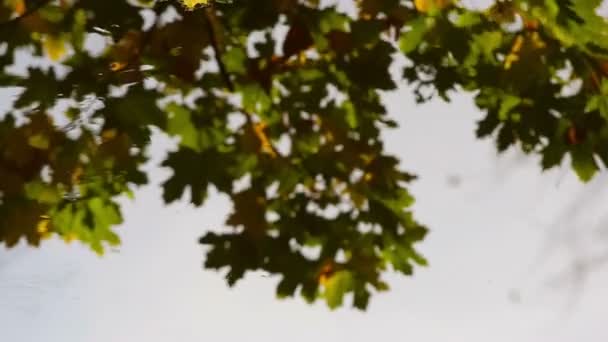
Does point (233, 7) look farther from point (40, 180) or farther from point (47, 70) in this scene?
point (40, 180)

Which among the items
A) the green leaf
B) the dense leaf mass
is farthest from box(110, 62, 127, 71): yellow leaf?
the green leaf

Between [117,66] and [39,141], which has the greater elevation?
[117,66]

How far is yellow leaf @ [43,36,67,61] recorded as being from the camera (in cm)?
→ 287

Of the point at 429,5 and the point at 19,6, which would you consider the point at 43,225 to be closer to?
the point at 19,6

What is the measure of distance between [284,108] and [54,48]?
3.24 feet

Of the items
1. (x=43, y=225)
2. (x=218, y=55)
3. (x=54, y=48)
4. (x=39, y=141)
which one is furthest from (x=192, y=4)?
(x=43, y=225)

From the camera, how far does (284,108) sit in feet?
9.49

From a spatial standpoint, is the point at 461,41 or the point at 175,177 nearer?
the point at 175,177

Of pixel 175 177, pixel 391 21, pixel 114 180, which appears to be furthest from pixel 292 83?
pixel 114 180

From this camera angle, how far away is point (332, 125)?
9.46 feet

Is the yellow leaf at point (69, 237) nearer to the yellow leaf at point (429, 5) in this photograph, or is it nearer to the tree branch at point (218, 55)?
the tree branch at point (218, 55)

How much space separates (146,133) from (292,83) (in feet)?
2.08

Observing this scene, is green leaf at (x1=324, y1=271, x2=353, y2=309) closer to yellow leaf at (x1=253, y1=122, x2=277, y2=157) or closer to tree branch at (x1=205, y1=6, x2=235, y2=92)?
yellow leaf at (x1=253, y1=122, x2=277, y2=157)

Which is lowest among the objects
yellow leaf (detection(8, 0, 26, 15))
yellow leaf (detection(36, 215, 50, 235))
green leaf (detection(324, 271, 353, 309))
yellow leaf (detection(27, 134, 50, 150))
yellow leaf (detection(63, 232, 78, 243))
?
yellow leaf (detection(36, 215, 50, 235))
